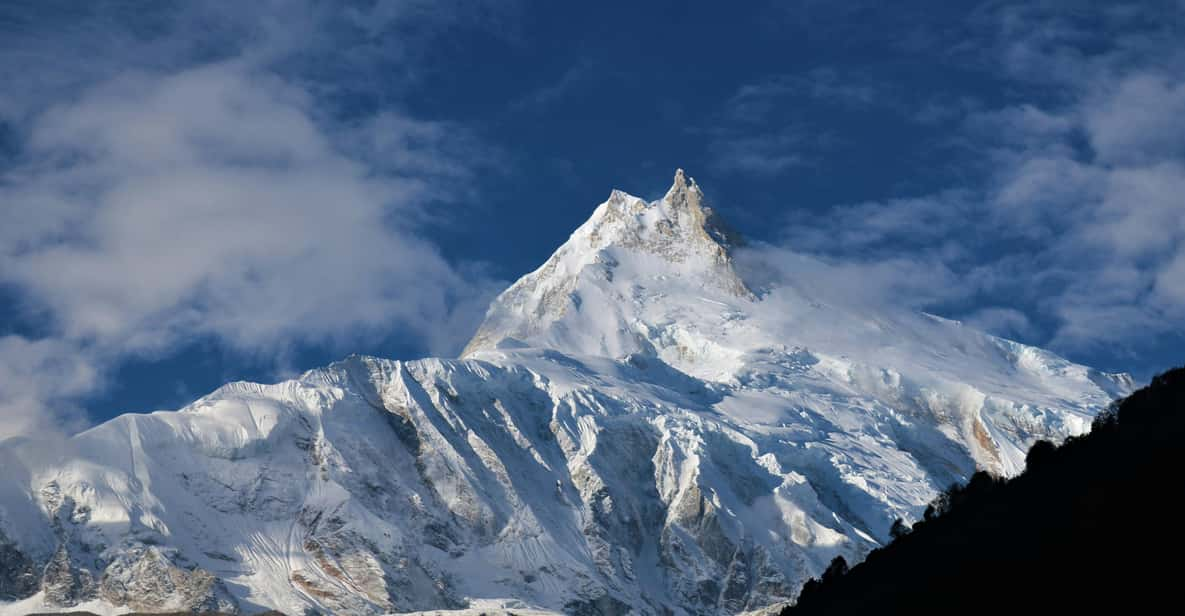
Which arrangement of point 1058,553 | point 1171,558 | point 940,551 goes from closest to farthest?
point 1171,558
point 1058,553
point 940,551

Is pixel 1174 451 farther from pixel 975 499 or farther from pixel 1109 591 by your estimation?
pixel 975 499

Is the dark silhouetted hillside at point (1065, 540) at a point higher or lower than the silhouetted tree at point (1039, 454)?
lower

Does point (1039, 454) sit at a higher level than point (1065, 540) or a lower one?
higher

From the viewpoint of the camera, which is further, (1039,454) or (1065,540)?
(1039,454)

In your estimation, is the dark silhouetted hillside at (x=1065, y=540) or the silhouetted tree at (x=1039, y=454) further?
the silhouetted tree at (x=1039, y=454)

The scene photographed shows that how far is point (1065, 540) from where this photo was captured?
8200cm

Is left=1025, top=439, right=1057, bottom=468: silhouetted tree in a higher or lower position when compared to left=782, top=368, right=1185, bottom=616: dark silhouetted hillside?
higher

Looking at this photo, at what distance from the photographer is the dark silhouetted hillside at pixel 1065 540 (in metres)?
72.1

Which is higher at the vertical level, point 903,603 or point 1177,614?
point 903,603

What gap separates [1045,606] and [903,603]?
19.8 metres

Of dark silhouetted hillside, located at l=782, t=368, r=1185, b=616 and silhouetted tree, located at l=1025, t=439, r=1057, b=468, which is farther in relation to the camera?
silhouetted tree, located at l=1025, t=439, r=1057, b=468

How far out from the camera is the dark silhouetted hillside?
236 feet

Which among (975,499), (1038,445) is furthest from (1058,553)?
(1038,445)

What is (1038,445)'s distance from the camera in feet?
429
